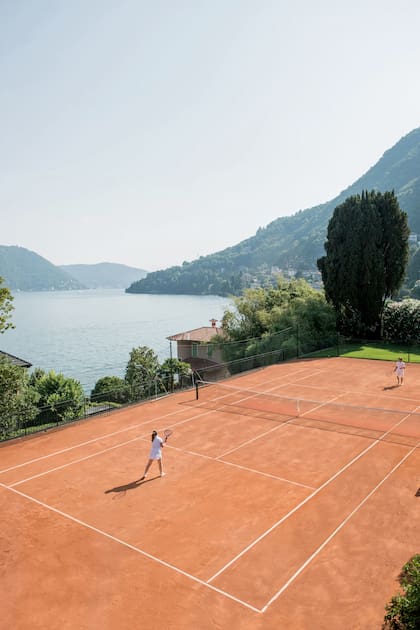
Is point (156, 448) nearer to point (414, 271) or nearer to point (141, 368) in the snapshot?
point (141, 368)

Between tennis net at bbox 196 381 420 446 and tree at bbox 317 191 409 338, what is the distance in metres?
19.1

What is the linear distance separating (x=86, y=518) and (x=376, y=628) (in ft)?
23.1

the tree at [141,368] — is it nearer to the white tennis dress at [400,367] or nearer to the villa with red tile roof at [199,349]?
the villa with red tile roof at [199,349]

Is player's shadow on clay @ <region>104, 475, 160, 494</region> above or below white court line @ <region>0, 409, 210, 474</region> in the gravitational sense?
below

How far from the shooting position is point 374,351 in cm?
3622

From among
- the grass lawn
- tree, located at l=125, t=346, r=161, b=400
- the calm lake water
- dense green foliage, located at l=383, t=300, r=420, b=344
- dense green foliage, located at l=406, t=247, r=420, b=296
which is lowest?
the calm lake water

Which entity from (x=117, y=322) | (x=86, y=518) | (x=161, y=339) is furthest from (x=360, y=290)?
(x=117, y=322)

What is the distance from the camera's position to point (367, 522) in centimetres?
1103

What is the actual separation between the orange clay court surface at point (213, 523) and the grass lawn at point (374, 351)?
1531 centimetres

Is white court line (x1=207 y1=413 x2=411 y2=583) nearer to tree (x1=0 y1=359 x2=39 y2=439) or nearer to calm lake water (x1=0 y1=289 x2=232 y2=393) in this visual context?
tree (x1=0 y1=359 x2=39 y2=439)

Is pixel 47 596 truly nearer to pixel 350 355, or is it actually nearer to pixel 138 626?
pixel 138 626

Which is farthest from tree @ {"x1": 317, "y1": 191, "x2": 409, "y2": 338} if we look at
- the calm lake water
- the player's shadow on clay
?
the player's shadow on clay

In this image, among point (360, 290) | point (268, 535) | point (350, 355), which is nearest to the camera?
point (268, 535)

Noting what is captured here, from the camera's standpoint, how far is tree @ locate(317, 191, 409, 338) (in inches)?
1544
